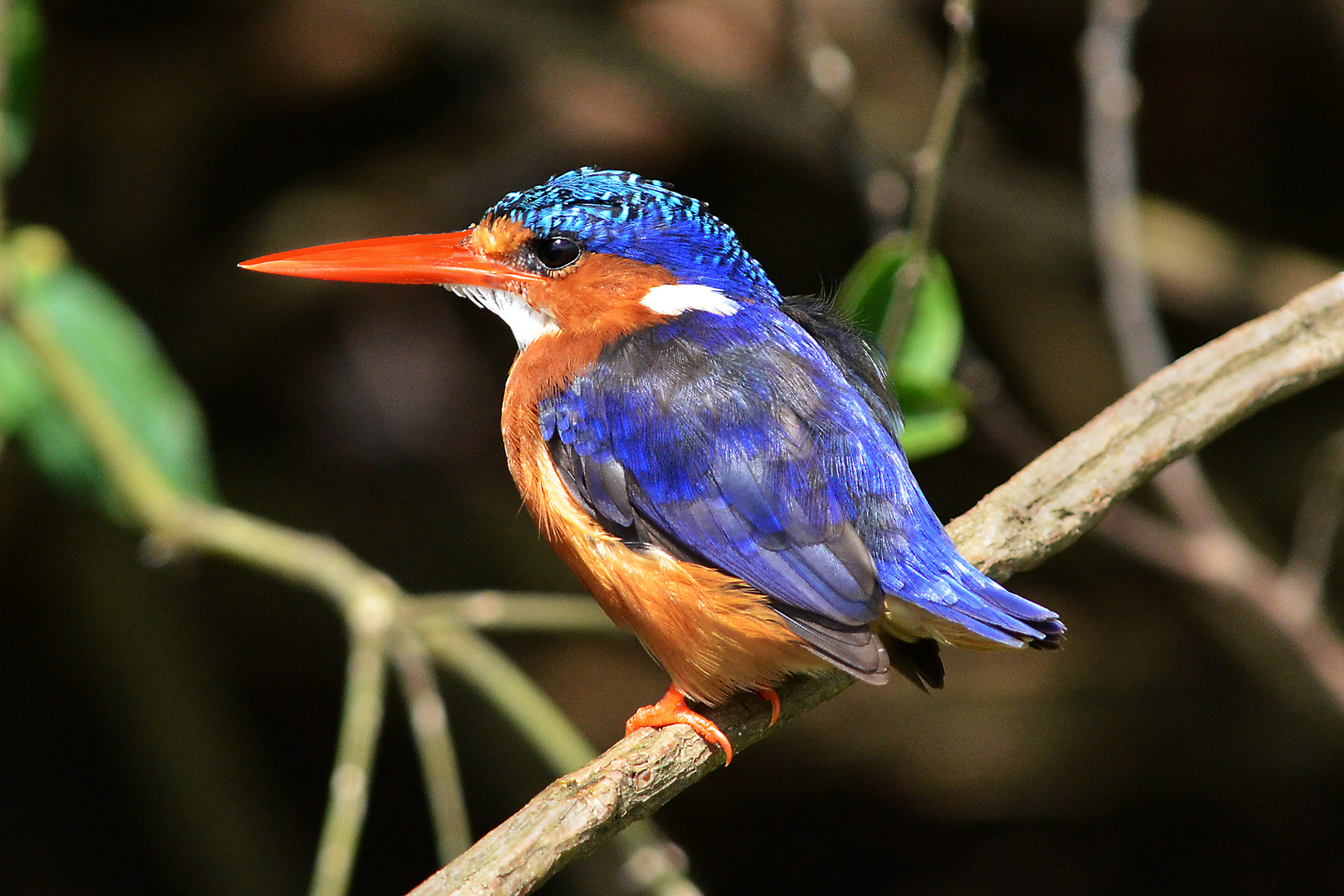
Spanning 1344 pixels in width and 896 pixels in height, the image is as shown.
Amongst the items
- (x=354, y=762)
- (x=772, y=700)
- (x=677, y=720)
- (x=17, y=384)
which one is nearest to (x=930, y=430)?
(x=772, y=700)

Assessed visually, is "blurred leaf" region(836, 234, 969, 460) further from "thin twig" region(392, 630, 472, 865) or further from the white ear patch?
"thin twig" region(392, 630, 472, 865)

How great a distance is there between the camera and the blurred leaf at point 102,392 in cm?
247

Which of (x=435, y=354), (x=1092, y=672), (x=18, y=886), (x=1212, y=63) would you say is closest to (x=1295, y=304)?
(x=1092, y=672)

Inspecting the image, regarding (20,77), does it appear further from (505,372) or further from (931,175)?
(505,372)

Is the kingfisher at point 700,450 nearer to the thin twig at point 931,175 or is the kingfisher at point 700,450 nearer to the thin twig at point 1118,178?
the thin twig at point 931,175

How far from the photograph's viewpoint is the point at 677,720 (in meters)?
1.88

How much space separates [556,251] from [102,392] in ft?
3.04

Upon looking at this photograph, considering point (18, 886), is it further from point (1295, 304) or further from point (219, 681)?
point (1295, 304)

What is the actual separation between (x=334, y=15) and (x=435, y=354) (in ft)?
3.48

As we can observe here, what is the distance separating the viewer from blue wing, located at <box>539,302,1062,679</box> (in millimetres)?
1785

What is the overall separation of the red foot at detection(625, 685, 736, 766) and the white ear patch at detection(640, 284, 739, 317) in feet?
2.06

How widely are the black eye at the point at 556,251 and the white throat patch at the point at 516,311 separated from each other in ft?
0.26

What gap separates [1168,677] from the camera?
3.95 meters

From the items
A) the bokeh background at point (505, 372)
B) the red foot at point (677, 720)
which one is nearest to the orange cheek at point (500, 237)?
the red foot at point (677, 720)
